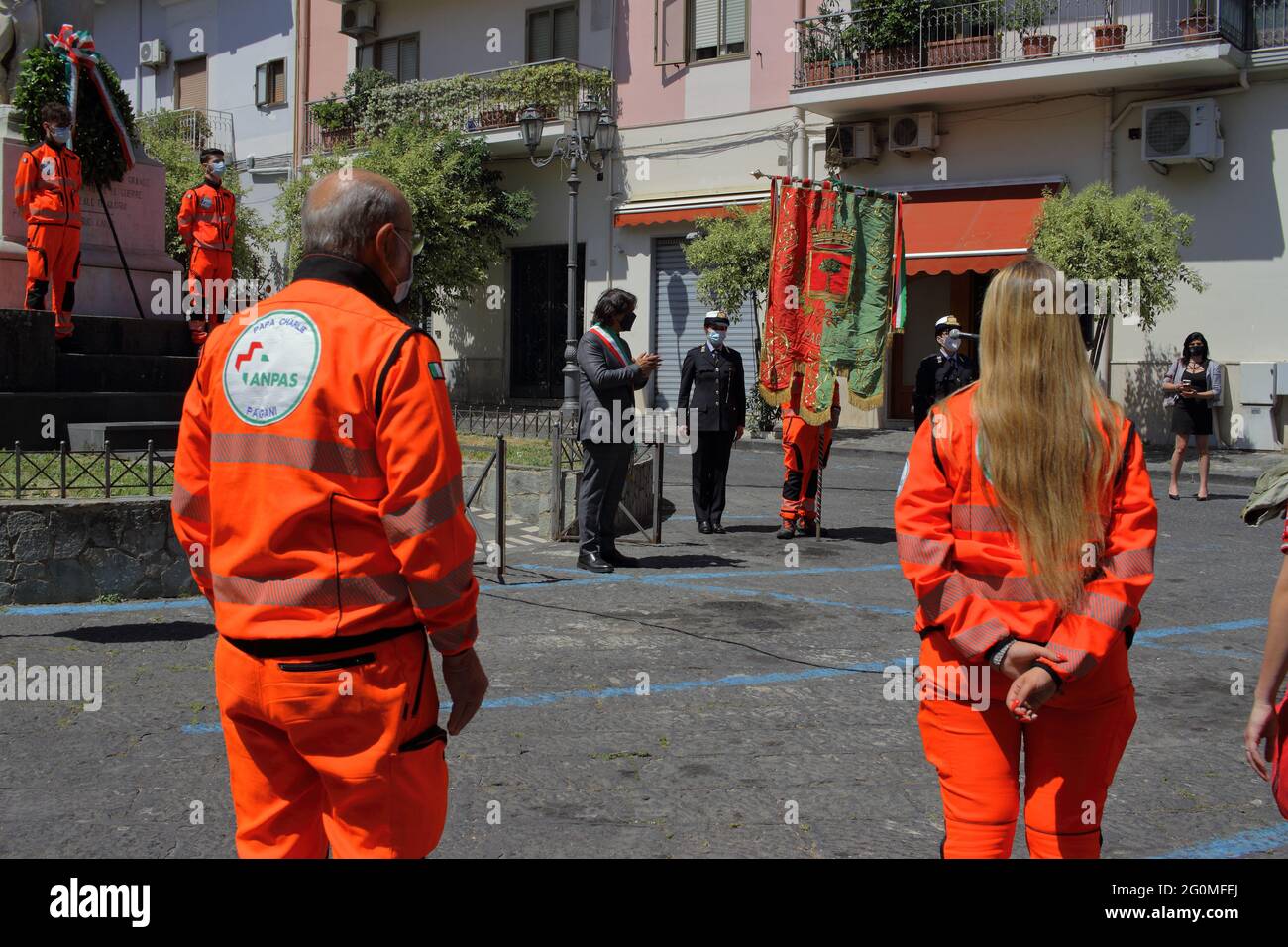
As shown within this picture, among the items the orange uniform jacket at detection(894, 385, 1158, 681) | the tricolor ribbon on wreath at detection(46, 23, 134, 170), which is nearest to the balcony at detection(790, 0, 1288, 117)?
the tricolor ribbon on wreath at detection(46, 23, 134, 170)

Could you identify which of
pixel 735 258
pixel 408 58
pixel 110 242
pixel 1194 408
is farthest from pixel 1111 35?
pixel 408 58

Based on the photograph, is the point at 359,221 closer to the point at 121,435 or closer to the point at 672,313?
the point at 121,435

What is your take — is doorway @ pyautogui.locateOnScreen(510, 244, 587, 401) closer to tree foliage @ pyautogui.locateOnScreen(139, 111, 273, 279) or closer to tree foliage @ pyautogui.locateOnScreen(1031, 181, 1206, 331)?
tree foliage @ pyautogui.locateOnScreen(139, 111, 273, 279)

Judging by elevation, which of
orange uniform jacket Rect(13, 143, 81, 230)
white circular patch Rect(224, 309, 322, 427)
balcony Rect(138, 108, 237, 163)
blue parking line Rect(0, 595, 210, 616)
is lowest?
blue parking line Rect(0, 595, 210, 616)

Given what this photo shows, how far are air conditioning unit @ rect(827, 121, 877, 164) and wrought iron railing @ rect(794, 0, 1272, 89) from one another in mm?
946

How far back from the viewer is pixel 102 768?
5.12 m

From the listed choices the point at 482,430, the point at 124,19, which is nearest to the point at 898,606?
the point at 482,430

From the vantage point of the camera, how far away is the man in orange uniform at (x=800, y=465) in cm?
1202

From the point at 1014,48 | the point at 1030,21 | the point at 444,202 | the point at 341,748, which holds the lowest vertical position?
the point at 341,748

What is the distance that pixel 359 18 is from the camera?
33.8 metres

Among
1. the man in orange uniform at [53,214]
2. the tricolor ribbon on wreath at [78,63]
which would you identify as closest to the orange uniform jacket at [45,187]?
the man in orange uniform at [53,214]

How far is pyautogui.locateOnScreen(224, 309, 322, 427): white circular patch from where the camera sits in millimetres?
2666

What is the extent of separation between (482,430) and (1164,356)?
1112 cm

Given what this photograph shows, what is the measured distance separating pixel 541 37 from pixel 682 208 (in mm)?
5927
